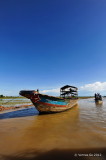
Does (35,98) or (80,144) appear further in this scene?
(35,98)

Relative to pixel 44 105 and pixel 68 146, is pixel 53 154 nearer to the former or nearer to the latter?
pixel 68 146

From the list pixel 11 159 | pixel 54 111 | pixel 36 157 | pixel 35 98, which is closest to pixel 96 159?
pixel 36 157

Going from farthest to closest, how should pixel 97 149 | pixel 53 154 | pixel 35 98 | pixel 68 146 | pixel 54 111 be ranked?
pixel 54 111 < pixel 35 98 < pixel 68 146 < pixel 97 149 < pixel 53 154

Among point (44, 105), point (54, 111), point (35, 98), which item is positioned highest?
point (35, 98)

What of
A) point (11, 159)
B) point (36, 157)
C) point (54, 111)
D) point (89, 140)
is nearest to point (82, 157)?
point (89, 140)

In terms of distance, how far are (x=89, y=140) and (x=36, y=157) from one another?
9.92 ft

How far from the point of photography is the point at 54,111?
1201 cm

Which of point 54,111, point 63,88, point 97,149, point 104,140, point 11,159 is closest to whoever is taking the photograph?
point 11,159

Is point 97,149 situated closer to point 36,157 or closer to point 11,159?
point 36,157

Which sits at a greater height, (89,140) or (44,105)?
(44,105)

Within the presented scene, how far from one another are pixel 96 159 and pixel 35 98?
8291 mm

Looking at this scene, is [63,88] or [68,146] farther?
[63,88]

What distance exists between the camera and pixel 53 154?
3457mm

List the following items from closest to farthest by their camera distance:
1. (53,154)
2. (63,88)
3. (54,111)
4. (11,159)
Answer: (11,159)
(53,154)
(54,111)
(63,88)
